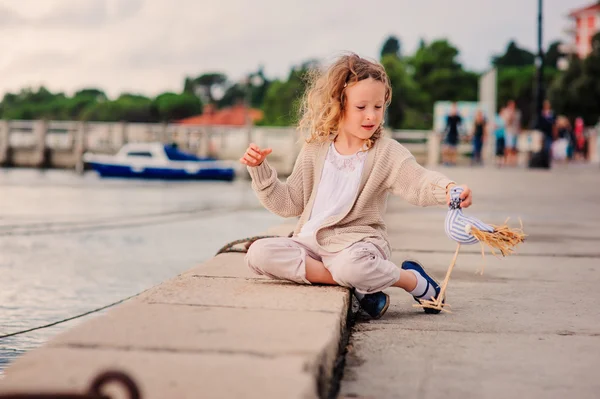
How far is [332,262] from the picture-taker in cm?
378

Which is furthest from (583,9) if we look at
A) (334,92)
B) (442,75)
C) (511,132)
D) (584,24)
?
(334,92)

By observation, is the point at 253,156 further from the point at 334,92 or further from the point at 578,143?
the point at 578,143

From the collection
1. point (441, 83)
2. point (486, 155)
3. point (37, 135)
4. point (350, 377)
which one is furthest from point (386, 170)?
point (441, 83)

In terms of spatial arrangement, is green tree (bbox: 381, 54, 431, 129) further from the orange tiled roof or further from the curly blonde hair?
the curly blonde hair

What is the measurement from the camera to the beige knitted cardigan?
12.5ft

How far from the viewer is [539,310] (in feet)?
12.4

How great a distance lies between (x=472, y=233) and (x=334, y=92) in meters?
0.90

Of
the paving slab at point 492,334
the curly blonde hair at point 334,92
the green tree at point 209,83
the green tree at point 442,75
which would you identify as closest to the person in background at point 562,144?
the paving slab at point 492,334

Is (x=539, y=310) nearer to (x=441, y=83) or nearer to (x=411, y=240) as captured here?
(x=411, y=240)

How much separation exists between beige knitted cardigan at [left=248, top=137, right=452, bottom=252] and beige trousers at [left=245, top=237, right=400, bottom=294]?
6cm

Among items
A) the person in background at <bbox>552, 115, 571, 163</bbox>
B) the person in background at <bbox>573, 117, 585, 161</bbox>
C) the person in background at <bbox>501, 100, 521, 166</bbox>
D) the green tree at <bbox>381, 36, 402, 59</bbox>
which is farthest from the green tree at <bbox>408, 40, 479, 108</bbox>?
the person in background at <bbox>501, 100, 521, 166</bbox>

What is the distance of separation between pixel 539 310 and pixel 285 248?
106 centimetres

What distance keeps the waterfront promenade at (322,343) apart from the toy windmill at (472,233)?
27 centimetres

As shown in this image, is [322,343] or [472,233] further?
[472,233]
